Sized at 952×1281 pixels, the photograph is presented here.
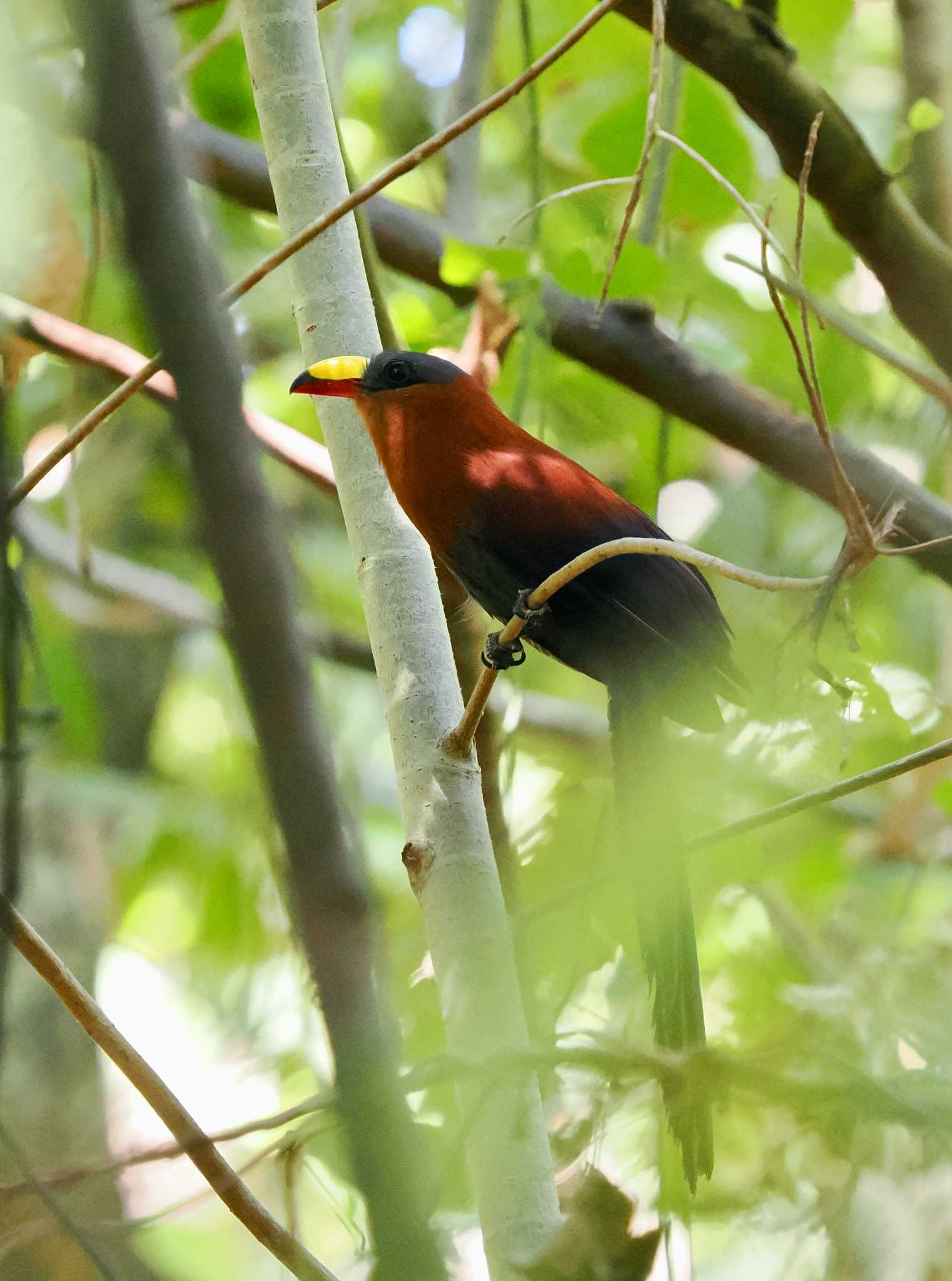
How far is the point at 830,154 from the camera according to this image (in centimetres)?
263

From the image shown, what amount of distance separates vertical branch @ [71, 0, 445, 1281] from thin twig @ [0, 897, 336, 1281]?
0.47 meters

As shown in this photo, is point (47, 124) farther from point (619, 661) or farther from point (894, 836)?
point (894, 836)

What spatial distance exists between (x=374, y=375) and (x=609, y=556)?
101 cm

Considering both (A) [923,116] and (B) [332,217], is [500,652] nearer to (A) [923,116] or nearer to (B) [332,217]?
(B) [332,217]

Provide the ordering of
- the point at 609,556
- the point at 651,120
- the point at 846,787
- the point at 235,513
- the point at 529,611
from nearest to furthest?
the point at 235,513
the point at 846,787
the point at 609,556
the point at 651,120
the point at 529,611

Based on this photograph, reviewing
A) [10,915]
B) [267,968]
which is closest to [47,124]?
[10,915]

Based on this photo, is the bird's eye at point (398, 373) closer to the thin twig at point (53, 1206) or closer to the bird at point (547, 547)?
the bird at point (547, 547)

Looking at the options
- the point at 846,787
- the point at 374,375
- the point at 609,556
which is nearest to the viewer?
the point at 846,787

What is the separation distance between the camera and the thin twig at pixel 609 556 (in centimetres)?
140

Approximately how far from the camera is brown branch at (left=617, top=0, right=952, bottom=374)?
258 centimetres

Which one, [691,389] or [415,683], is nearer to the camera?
[415,683]

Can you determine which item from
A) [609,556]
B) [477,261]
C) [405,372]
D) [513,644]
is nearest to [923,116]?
[477,261]

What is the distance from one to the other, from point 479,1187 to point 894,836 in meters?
2.48

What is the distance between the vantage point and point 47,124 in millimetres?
1485
